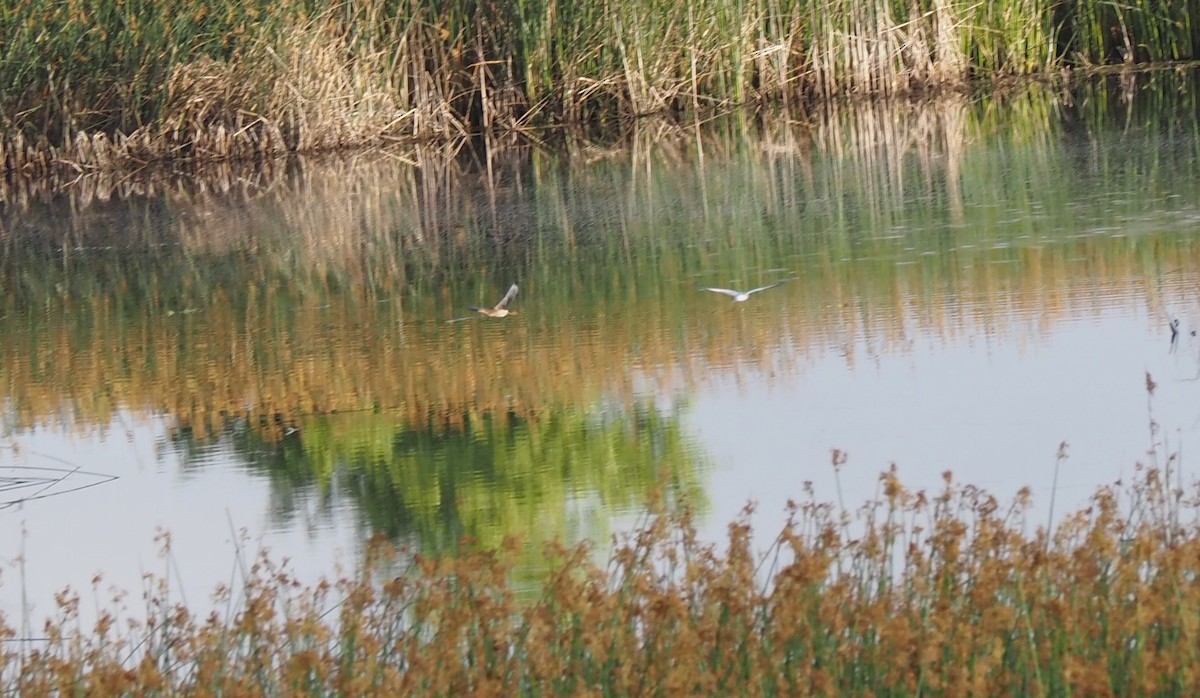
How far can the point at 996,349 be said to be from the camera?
245 inches

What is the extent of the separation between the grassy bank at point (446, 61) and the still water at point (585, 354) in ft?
9.82

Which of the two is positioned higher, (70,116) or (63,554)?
(70,116)

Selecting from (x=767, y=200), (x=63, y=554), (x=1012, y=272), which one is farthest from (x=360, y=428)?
(x=767, y=200)

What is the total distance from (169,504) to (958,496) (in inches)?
90.7

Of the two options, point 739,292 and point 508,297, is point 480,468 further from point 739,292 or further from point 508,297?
point 739,292

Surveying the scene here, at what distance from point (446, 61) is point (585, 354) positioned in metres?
8.54

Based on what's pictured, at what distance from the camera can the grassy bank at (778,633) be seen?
3.03 meters

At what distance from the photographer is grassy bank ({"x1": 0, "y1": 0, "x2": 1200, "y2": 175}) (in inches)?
556

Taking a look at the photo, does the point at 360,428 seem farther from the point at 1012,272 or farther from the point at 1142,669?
the point at 1142,669

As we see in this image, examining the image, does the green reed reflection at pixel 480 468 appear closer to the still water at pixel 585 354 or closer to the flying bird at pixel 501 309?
the still water at pixel 585 354

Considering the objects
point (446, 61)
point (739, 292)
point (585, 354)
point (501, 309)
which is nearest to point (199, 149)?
point (446, 61)

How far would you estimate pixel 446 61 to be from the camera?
48.5 ft

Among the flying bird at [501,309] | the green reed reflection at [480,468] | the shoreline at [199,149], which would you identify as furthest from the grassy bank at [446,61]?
the green reed reflection at [480,468]

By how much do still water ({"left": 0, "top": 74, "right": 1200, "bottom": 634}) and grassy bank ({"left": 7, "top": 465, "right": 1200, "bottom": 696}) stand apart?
70 centimetres
